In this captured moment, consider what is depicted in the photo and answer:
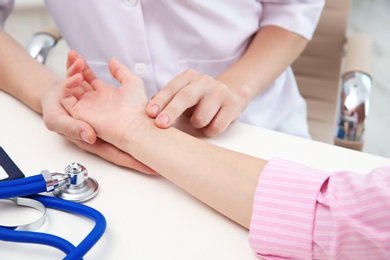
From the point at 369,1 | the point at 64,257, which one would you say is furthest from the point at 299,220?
the point at 369,1

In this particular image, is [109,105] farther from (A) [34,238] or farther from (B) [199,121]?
(A) [34,238]

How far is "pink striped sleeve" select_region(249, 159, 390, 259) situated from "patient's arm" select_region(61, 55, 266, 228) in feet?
0.09

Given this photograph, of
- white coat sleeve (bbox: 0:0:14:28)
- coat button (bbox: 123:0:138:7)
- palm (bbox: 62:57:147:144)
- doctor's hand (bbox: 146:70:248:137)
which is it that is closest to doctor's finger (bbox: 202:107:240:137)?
doctor's hand (bbox: 146:70:248:137)

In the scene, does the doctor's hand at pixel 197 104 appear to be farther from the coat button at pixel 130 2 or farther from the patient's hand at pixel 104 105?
the coat button at pixel 130 2

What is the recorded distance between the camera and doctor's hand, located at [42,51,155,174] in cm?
73

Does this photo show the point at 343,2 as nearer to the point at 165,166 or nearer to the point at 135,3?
the point at 135,3

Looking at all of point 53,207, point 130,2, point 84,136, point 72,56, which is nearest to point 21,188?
point 53,207

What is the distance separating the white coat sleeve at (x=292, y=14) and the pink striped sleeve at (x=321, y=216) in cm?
55

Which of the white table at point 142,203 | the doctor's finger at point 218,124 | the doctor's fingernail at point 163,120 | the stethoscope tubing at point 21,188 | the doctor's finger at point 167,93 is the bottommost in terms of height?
the white table at point 142,203

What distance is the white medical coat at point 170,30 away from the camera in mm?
1038

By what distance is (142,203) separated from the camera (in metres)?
0.65

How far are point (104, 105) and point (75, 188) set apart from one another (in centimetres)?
16

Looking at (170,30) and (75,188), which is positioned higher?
(170,30)

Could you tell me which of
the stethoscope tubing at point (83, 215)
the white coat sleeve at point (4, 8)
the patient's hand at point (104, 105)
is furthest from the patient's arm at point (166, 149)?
the white coat sleeve at point (4, 8)
